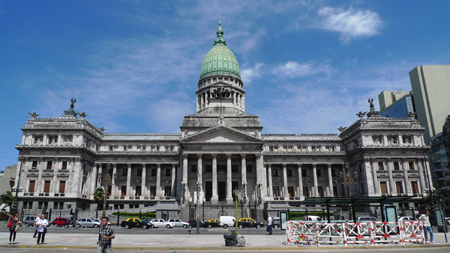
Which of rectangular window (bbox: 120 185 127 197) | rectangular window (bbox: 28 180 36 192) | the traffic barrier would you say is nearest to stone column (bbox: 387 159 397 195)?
the traffic barrier

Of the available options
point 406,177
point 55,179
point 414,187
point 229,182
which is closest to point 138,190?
point 55,179

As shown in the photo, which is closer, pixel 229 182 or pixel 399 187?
pixel 229 182

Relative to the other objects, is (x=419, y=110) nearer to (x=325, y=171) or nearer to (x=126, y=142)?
(x=325, y=171)

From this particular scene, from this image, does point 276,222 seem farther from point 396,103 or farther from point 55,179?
point 396,103

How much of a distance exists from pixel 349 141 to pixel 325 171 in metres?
8.89

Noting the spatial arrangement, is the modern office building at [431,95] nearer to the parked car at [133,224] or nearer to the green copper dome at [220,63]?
the green copper dome at [220,63]

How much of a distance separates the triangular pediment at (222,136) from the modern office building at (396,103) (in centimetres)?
6584

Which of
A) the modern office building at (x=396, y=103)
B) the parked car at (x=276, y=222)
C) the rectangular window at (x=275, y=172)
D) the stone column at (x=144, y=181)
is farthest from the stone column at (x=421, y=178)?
the stone column at (x=144, y=181)

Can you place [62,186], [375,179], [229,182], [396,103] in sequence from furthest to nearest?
[396,103] < [375,179] < [229,182] < [62,186]

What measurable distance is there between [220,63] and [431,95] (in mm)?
65806

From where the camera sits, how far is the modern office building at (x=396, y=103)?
105 metres

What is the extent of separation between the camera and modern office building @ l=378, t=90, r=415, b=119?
105312 millimetres

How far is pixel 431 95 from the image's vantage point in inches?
3718

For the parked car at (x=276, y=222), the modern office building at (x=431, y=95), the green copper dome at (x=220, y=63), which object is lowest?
the parked car at (x=276, y=222)
